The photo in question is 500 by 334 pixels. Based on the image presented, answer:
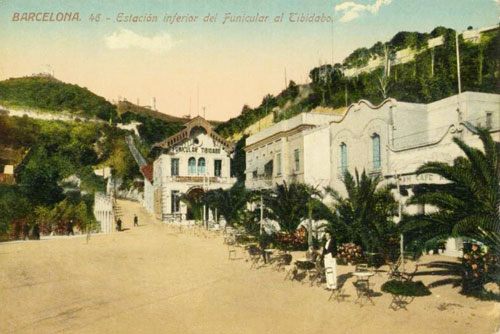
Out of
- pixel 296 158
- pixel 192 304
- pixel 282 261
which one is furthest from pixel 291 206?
pixel 192 304

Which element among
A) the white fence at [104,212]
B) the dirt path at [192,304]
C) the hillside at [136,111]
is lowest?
the dirt path at [192,304]

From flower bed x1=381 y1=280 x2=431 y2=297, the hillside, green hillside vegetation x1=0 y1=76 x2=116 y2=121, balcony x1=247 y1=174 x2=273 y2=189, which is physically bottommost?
flower bed x1=381 y1=280 x2=431 y2=297

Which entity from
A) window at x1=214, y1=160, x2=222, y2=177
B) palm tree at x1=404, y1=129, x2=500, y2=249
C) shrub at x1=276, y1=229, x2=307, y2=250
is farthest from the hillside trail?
palm tree at x1=404, y1=129, x2=500, y2=249

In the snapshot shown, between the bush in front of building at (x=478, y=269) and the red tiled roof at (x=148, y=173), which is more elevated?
the red tiled roof at (x=148, y=173)

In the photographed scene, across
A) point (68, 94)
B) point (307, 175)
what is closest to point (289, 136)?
point (307, 175)

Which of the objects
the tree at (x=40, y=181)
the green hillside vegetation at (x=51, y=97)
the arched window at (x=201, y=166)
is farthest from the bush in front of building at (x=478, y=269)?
the arched window at (x=201, y=166)

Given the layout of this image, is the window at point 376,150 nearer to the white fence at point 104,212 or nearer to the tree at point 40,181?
the tree at point 40,181

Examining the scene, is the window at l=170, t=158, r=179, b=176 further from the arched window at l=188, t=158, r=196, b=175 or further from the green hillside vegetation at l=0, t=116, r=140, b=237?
the green hillside vegetation at l=0, t=116, r=140, b=237
